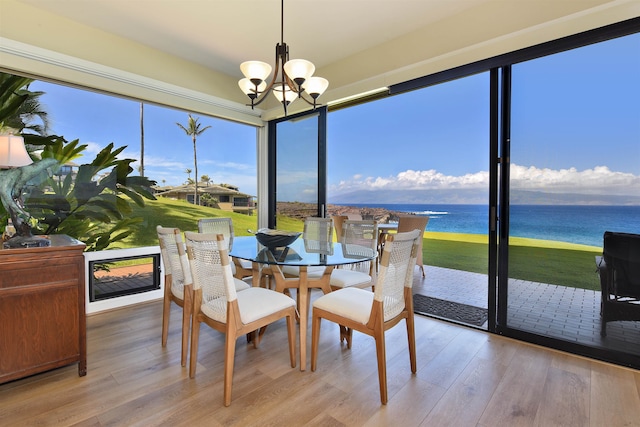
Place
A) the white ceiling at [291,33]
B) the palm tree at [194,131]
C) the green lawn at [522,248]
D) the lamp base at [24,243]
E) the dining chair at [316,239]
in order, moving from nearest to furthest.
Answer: the lamp base at [24,243] < the green lawn at [522,248] < the white ceiling at [291,33] < the dining chair at [316,239] < the palm tree at [194,131]

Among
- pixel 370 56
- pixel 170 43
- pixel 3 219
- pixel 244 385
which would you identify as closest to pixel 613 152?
pixel 370 56

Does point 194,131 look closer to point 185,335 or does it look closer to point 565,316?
point 185,335

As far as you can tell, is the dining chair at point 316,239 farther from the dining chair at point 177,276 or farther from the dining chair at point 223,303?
the dining chair at point 177,276

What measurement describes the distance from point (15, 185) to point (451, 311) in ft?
12.8

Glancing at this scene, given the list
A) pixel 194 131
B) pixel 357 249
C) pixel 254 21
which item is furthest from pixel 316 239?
pixel 194 131

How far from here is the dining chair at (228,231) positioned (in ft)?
9.33

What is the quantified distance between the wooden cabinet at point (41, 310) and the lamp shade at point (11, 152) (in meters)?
0.59

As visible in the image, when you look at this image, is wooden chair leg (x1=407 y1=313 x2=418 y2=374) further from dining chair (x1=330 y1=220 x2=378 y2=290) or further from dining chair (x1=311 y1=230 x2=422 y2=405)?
dining chair (x1=330 y1=220 x2=378 y2=290)

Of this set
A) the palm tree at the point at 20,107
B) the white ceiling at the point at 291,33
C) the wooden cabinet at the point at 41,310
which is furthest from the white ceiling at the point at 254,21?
the wooden cabinet at the point at 41,310

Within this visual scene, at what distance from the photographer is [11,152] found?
6.31 ft

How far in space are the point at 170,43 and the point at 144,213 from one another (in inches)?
78.3

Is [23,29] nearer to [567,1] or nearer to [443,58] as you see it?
[443,58]

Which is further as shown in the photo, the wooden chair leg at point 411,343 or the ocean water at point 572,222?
the ocean water at point 572,222

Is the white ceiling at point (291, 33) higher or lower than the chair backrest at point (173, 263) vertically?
higher
